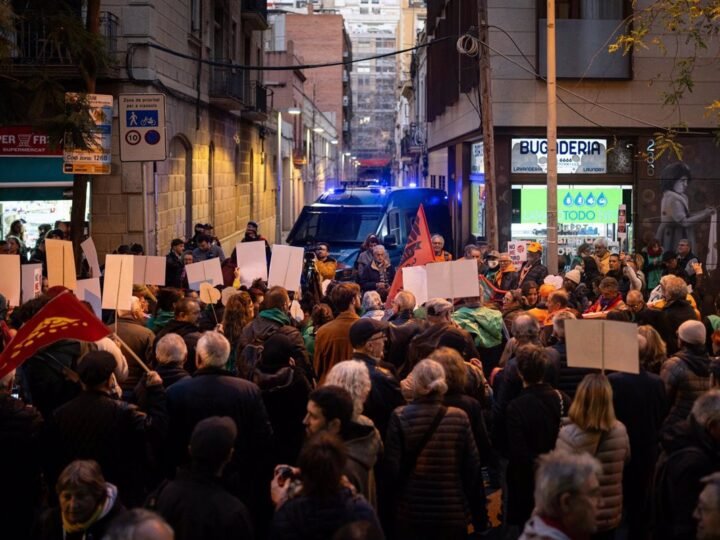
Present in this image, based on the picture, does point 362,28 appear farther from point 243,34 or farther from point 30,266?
point 30,266

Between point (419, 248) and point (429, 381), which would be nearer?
point (429, 381)

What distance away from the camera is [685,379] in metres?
7.43

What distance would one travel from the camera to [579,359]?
22.3ft

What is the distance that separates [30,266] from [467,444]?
6.56 meters

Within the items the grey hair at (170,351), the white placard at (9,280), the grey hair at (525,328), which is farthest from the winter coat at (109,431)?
the white placard at (9,280)

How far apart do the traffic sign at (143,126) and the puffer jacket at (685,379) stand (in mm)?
7770

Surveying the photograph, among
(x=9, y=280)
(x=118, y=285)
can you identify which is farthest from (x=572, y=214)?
(x=118, y=285)

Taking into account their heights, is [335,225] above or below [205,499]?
above

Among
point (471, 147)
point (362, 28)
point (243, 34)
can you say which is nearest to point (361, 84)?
point (362, 28)

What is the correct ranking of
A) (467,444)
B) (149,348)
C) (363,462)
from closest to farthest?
(363,462) → (467,444) → (149,348)

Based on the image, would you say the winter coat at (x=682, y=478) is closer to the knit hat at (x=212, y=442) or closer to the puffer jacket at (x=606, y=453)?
A: the puffer jacket at (x=606, y=453)

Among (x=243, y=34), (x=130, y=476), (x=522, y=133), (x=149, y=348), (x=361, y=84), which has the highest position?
(x=361, y=84)

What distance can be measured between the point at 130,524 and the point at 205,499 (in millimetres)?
790

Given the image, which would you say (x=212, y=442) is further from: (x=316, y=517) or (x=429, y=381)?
(x=429, y=381)
